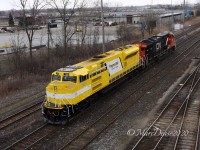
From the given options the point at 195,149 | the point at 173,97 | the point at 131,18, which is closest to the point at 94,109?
the point at 173,97

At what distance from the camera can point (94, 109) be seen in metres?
19.3

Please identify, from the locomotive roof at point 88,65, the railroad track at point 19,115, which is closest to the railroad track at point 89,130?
the railroad track at point 19,115

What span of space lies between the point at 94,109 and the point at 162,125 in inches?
199

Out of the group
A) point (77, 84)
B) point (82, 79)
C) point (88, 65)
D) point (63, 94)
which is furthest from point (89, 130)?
point (88, 65)

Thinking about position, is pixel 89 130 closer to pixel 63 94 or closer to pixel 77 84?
pixel 63 94

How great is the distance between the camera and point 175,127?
15.8 m

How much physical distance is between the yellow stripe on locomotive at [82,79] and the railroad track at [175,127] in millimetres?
4616

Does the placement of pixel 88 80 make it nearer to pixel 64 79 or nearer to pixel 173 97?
pixel 64 79

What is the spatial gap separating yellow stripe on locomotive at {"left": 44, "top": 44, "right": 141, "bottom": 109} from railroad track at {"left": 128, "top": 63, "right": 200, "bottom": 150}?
→ 462cm

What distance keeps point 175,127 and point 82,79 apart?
20.2ft

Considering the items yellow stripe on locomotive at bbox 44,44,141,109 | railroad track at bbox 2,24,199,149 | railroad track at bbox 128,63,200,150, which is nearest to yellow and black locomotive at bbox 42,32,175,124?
yellow stripe on locomotive at bbox 44,44,141,109

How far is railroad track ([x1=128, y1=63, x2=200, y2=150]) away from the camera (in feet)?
45.5

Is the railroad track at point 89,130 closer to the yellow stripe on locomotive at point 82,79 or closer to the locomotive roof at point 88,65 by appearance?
the yellow stripe on locomotive at point 82,79

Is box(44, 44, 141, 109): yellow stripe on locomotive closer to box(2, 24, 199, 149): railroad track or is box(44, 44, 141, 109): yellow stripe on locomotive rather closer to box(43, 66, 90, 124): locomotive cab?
box(43, 66, 90, 124): locomotive cab
